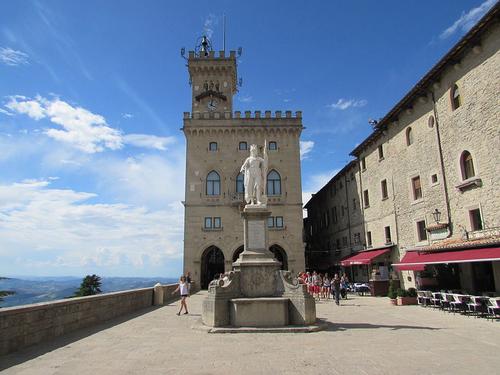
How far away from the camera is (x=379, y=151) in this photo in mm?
29344

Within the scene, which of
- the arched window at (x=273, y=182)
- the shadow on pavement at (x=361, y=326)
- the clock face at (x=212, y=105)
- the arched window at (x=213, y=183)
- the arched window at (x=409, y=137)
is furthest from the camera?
the clock face at (x=212, y=105)

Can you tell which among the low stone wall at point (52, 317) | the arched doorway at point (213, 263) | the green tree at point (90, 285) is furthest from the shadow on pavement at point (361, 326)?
the green tree at point (90, 285)

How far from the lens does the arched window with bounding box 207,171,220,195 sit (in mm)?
38147

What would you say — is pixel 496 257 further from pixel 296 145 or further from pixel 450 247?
pixel 296 145

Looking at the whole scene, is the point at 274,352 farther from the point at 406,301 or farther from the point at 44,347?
the point at 406,301

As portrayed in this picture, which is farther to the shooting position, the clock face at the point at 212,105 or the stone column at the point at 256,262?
the clock face at the point at 212,105

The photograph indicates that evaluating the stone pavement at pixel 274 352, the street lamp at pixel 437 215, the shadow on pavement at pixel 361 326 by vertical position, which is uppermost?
the street lamp at pixel 437 215

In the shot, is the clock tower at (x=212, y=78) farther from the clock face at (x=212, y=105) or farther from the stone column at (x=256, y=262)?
the stone column at (x=256, y=262)

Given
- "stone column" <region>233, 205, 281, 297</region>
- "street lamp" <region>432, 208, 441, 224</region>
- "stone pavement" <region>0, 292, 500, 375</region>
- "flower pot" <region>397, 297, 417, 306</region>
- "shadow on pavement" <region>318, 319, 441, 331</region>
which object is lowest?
"stone pavement" <region>0, 292, 500, 375</region>

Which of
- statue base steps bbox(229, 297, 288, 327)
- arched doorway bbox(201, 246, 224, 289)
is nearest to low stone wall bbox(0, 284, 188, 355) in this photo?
statue base steps bbox(229, 297, 288, 327)

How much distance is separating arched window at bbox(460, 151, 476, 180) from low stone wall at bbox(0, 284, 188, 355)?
17370 mm

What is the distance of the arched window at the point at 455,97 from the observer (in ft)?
63.8

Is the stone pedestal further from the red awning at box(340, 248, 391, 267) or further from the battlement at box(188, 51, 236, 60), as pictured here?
the battlement at box(188, 51, 236, 60)

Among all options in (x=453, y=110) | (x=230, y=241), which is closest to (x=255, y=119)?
(x=230, y=241)
